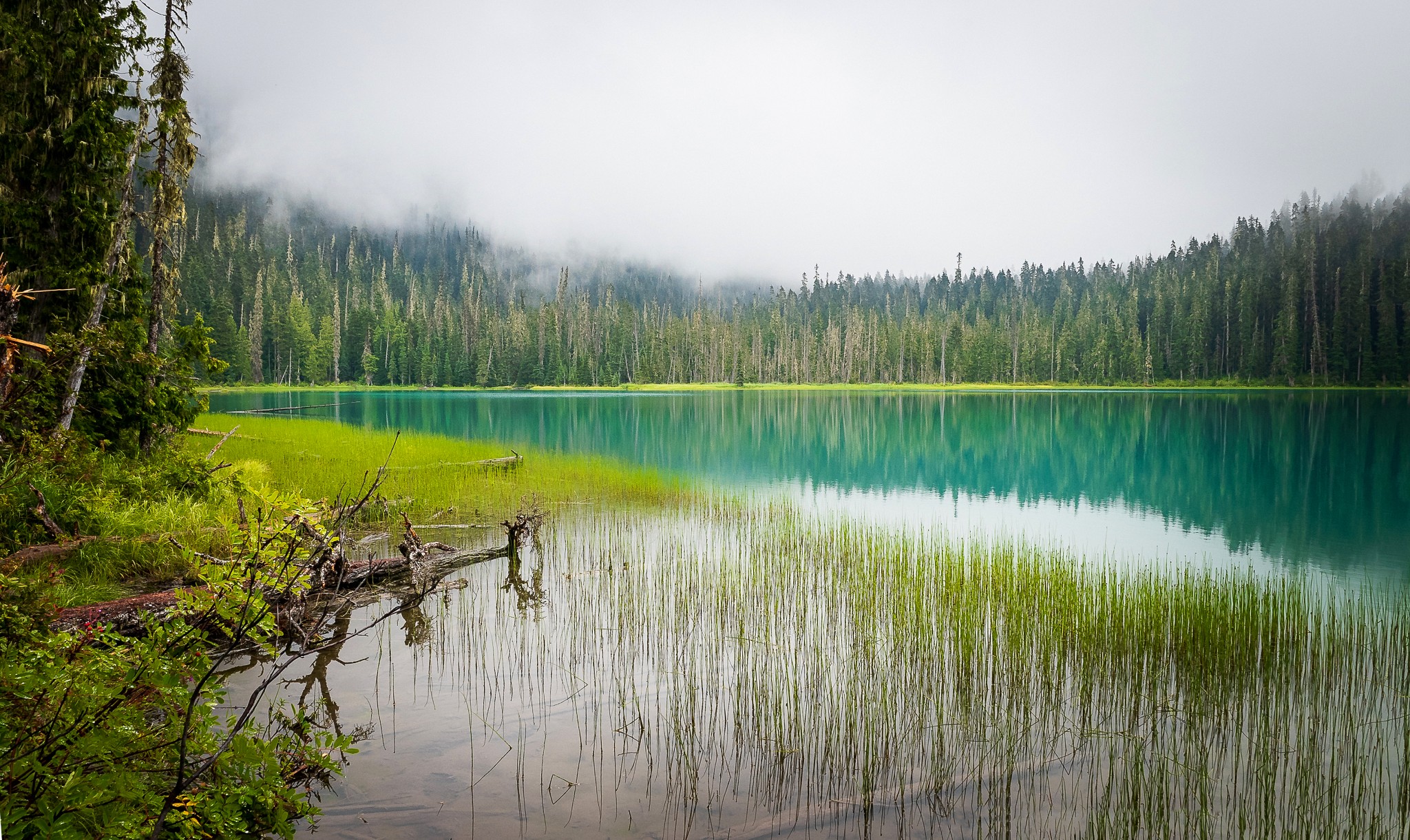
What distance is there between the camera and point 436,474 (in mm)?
19906

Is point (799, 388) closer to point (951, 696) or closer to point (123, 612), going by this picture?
point (951, 696)

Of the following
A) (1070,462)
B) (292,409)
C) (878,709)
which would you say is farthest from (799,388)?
(878,709)

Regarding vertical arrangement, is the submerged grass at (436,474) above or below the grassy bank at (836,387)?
below

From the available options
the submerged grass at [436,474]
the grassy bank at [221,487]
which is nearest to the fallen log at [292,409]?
the grassy bank at [221,487]

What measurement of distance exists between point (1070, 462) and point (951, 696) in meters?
25.4

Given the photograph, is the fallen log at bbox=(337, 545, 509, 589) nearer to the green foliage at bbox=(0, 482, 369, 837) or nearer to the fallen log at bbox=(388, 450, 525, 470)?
the green foliage at bbox=(0, 482, 369, 837)

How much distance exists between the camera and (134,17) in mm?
12602

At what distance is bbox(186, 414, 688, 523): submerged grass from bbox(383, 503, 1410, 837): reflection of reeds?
632 centimetres

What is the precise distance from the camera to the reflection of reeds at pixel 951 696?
5520mm

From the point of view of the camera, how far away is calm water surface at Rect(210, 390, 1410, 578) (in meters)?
16.7

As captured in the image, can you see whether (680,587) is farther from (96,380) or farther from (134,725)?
(96,380)

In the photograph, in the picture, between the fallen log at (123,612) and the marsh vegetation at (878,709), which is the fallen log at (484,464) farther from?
the fallen log at (123,612)

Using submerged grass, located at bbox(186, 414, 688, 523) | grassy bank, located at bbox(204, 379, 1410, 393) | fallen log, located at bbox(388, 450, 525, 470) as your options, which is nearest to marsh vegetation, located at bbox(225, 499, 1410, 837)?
submerged grass, located at bbox(186, 414, 688, 523)

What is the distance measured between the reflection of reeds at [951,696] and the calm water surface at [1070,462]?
5906 millimetres
